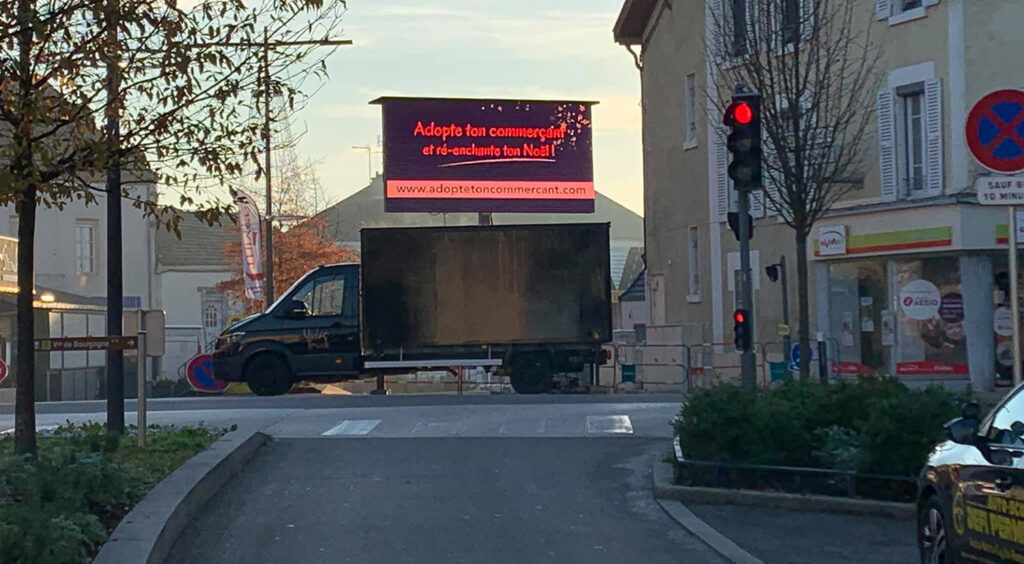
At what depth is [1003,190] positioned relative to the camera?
32.5ft

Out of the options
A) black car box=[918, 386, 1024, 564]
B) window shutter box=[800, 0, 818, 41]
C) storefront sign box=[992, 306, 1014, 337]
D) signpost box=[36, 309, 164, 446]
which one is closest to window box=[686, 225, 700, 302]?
storefront sign box=[992, 306, 1014, 337]

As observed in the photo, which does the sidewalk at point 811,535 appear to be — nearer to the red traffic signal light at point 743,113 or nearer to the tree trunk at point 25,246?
the red traffic signal light at point 743,113

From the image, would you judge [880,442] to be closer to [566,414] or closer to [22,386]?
[22,386]

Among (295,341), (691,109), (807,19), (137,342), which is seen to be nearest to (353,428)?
(137,342)

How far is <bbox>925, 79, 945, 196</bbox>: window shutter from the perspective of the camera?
27.4 m

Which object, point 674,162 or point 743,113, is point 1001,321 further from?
point 743,113

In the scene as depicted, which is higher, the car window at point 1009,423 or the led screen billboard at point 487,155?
the led screen billboard at point 487,155

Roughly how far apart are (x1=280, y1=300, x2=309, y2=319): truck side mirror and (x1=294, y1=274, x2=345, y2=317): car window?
7.7 inches

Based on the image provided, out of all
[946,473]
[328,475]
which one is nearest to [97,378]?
[328,475]

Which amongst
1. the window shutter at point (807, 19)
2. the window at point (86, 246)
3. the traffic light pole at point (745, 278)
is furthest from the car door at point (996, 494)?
the window at point (86, 246)

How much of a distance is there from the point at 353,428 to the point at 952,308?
557 inches

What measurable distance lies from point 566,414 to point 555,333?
296 inches

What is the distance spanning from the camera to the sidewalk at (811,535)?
943 cm

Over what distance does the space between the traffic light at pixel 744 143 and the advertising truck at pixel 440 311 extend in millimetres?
12197
